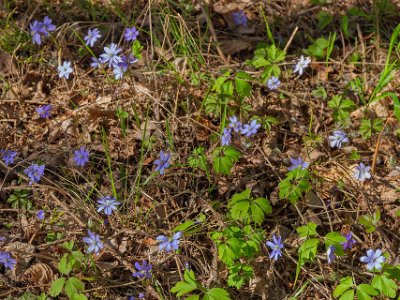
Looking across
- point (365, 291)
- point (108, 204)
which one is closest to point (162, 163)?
point (108, 204)

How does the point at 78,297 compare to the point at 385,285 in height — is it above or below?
below

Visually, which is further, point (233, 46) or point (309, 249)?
point (233, 46)

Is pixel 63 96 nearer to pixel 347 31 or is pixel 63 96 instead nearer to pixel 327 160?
pixel 327 160

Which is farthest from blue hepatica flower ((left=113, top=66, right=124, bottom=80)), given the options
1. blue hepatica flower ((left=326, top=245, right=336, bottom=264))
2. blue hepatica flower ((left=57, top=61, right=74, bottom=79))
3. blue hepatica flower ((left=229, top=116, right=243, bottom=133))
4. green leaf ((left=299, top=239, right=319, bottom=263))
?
blue hepatica flower ((left=326, top=245, right=336, bottom=264))

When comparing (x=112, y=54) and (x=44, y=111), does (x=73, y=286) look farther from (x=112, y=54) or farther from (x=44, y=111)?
(x=112, y=54)

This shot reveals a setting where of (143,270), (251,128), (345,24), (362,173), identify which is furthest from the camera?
(345,24)
